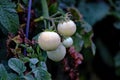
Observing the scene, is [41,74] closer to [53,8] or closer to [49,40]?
[49,40]

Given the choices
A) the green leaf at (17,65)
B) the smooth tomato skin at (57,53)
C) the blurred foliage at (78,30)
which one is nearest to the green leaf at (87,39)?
the blurred foliage at (78,30)

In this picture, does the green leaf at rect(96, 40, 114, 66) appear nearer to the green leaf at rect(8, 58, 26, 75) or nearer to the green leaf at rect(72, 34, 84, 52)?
the green leaf at rect(72, 34, 84, 52)

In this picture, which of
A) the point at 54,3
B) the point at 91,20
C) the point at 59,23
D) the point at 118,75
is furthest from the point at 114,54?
the point at 59,23

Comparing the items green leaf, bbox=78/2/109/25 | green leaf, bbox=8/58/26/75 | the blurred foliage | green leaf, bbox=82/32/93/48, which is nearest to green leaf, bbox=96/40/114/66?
the blurred foliage

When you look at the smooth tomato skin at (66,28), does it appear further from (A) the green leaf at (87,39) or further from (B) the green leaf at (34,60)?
(A) the green leaf at (87,39)

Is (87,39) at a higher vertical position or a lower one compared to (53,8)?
lower

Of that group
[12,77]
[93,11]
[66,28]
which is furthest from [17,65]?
[93,11]

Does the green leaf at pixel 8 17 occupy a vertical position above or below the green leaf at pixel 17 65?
above
